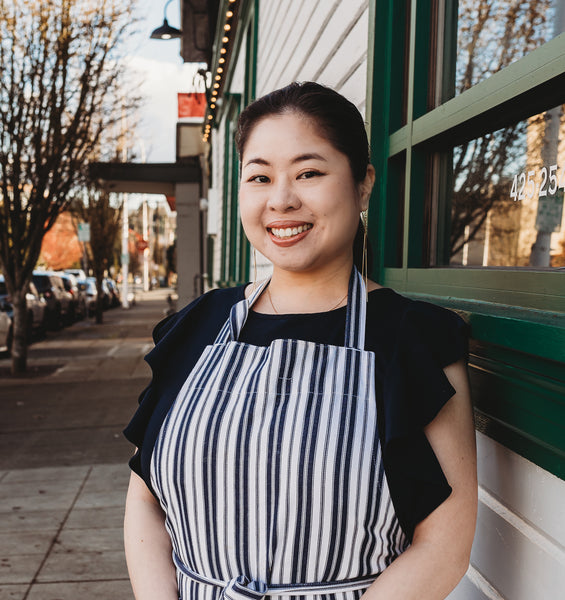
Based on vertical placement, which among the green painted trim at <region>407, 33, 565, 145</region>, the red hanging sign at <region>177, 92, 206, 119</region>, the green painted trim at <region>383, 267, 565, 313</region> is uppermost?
the red hanging sign at <region>177, 92, 206, 119</region>

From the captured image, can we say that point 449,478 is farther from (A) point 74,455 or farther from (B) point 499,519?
(A) point 74,455

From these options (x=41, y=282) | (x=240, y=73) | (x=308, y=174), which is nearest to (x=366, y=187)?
(x=308, y=174)

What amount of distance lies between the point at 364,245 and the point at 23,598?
10.3 feet

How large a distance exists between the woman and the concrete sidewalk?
2.70 m

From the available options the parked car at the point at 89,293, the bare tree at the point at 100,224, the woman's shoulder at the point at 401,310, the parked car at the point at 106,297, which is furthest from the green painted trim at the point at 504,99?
the parked car at the point at 106,297

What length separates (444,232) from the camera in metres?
2.08

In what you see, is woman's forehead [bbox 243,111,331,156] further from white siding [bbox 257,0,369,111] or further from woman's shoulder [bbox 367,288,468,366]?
white siding [bbox 257,0,369,111]

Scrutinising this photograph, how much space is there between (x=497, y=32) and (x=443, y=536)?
121 cm

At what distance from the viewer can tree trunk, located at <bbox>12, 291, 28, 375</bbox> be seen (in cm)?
1194

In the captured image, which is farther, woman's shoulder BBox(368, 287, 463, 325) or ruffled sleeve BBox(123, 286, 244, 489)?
ruffled sleeve BBox(123, 286, 244, 489)

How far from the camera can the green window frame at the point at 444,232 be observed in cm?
132

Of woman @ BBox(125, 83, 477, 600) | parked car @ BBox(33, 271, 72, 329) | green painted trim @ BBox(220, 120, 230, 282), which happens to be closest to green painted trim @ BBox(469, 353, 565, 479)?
woman @ BBox(125, 83, 477, 600)

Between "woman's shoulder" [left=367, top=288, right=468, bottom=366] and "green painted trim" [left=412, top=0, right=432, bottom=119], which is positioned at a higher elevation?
"green painted trim" [left=412, top=0, right=432, bottom=119]

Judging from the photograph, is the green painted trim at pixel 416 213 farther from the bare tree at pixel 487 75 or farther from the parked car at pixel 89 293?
the parked car at pixel 89 293
